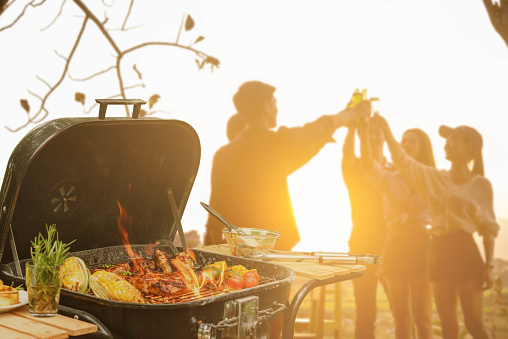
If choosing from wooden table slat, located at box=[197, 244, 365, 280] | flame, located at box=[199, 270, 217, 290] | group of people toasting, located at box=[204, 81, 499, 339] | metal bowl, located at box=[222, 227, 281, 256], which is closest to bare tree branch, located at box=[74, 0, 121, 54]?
group of people toasting, located at box=[204, 81, 499, 339]

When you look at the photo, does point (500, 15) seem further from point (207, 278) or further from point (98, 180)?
point (98, 180)

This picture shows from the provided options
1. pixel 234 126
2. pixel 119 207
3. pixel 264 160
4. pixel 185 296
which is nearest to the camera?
pixel 185 296

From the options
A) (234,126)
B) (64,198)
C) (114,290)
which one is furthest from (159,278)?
(234,126)

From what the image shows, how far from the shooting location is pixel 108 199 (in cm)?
251

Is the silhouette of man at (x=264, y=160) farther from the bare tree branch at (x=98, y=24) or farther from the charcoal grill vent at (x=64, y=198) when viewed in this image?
the charcoal grill vent at (x=64, y=198)

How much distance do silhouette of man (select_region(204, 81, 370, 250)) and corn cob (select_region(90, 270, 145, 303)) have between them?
8.67ft

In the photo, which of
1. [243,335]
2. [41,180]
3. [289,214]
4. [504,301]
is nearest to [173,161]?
[41,180]

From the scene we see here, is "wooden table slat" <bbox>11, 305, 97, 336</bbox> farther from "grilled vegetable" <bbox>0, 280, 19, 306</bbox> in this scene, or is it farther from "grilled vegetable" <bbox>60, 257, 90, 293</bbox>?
"grilled vegetable" <bbox>60, 257, 90, 293</bbox>

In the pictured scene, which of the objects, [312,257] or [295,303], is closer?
[295,303]

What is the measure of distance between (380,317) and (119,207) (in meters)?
3.17

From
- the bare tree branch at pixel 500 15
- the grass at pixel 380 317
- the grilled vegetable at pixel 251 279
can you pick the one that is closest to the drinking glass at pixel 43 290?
the grilled vegetable at pixel 251 279

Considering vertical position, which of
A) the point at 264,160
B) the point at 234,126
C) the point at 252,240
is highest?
the point at 234,126

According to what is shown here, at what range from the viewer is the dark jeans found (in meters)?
4.67

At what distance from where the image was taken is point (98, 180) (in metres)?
2.42
